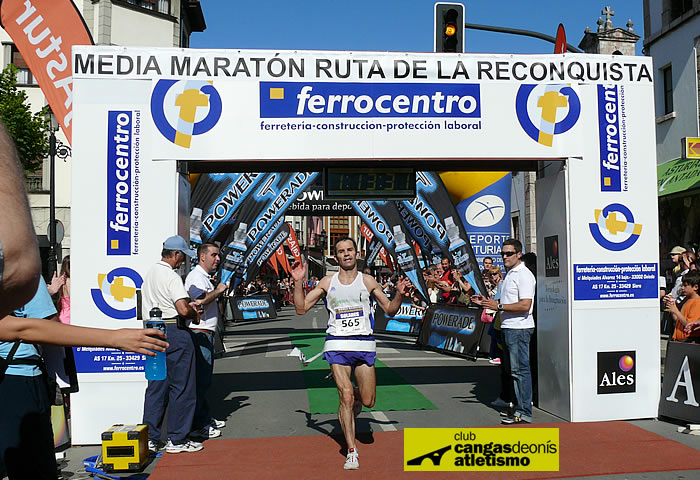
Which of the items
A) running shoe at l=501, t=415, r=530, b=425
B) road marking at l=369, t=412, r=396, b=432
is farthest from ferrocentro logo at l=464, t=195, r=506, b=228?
running shoe at l=501, t=415, r=530, b=425

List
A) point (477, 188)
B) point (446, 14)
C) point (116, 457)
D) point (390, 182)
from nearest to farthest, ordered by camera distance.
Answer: point (116, 457)
point (390, 182)
point (446, 14)
point (477, 188)

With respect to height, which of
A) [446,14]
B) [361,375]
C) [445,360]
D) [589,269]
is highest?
[446,14]

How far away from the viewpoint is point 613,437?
265 inches

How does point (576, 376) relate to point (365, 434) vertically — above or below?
above

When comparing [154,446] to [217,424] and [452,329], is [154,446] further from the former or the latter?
[452,329]

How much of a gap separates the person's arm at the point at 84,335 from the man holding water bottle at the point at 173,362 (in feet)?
11.1

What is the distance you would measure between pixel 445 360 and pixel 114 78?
8543mm

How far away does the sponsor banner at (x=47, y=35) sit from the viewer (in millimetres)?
7613

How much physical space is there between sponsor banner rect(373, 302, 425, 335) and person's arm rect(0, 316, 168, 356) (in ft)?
52.0

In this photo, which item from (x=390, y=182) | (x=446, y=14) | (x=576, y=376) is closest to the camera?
(x=576, y=376)

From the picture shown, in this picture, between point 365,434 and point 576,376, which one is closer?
point 365,434

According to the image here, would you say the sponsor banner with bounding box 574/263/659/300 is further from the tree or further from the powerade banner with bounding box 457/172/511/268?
the tree

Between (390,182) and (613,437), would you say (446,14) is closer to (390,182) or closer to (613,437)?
(390,182)

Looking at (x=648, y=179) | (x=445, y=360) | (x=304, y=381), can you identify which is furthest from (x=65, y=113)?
(x=445, y=360)
